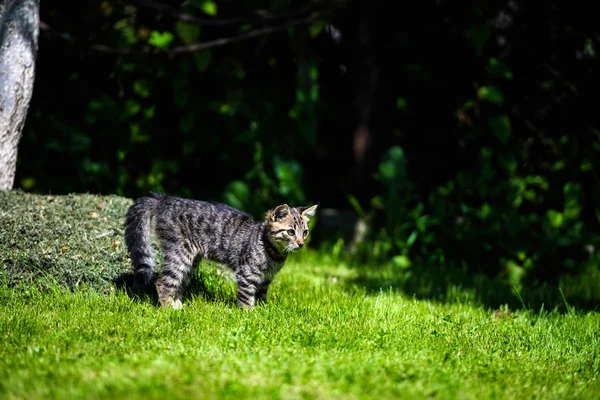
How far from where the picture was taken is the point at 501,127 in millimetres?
7914

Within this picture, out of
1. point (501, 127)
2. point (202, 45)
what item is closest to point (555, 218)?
point (501, 127)

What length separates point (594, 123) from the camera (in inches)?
321

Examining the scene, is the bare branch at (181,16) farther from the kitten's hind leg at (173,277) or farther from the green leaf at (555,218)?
the green leaf at (555,218)

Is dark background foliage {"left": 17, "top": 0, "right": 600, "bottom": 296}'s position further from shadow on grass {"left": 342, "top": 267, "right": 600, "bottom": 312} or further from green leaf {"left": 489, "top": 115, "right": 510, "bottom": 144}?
shadow on grass {"left": 342, "top": 267, "right": 600, "bottom": 312}

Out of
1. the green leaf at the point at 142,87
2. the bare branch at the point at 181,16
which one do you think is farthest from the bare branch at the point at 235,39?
the green leaf at the point at 142,87

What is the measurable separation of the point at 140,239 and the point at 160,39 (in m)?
3.60

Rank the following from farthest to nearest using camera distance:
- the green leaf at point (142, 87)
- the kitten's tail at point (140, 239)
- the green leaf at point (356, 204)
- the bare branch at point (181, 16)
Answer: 1. the green leaf at point (356, 204)
2. the green leaf at point (142, 87)
3. the bare branch at point (181, 16)
4. the kitten's tail at point (140, 239)

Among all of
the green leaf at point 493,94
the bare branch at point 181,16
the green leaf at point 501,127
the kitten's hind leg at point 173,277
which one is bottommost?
the kitten's hind leg at point 173,277

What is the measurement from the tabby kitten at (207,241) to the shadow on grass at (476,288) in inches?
53.2

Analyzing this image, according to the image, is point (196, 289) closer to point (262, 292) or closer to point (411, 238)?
point (262, 292)

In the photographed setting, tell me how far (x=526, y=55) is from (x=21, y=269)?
6.51 meters

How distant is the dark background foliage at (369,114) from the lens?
802 cm

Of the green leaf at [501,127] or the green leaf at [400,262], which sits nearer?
the green leaf at [501,127]

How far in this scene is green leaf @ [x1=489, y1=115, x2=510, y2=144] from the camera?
788 centimetres
